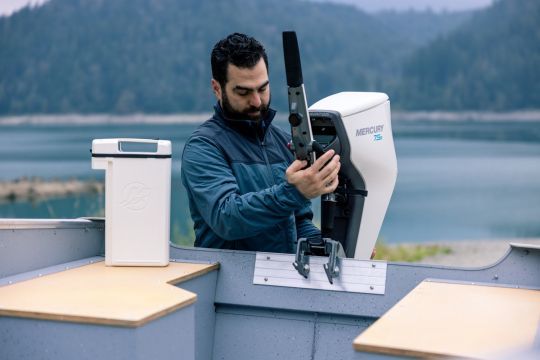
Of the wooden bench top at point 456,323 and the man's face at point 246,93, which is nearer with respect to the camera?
the wooden bench top at point 456,323

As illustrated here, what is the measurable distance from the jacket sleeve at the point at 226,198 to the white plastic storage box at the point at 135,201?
0.09m

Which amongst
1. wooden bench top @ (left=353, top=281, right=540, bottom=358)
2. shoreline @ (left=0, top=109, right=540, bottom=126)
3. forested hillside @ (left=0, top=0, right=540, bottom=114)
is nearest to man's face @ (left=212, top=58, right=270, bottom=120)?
wooden bench top @ (left=353, top=281, right=540, bottom=358)

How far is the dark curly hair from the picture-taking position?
111 inches

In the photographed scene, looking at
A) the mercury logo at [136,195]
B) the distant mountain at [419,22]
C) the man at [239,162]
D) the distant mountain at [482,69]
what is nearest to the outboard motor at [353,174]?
the man at [239,162]

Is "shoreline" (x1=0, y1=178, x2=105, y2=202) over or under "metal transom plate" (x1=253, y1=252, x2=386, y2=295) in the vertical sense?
under

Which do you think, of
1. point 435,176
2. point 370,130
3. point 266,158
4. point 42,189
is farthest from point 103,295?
point 435,176

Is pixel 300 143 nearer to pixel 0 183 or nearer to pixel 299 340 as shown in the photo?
pixel 299 340

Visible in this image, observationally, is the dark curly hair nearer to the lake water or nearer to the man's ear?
the man's ear

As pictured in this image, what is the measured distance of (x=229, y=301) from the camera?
9.37ft

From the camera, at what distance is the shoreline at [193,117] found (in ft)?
243

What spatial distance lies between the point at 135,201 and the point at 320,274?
612 mm

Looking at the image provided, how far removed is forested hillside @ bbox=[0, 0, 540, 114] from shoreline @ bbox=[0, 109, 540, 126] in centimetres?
62

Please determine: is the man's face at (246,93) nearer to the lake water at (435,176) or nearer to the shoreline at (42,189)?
the lake water at (435,176)

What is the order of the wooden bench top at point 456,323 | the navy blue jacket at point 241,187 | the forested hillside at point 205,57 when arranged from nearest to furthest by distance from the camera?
the wooden bench top at point 456,323
the navy blue jacket at point 241,187
the forested hillside at point 205,57
